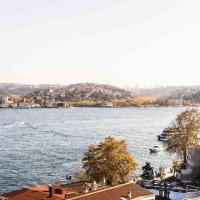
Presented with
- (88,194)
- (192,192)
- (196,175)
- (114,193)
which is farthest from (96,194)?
(196,175)

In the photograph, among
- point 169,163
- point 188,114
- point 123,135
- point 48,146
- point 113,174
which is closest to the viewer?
point 113,174

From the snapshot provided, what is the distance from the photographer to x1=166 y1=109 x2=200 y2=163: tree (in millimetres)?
63125

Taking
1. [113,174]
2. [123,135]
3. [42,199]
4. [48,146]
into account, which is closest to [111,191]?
[42,199]

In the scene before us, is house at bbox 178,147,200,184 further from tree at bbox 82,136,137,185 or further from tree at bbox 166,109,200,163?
tree at bbox 82,136,137,185

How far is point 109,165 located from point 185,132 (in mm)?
14184

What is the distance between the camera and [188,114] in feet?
211

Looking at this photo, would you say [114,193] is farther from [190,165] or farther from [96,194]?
[190,165]

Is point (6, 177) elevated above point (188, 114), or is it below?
below

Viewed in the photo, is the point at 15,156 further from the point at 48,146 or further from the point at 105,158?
Answer: the point at 105,158

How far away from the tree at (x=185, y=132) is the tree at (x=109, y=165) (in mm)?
11052

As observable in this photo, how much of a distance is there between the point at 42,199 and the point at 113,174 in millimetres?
16426

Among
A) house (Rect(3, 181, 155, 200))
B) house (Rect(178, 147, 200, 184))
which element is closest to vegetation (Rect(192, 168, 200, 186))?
house (Rect(178, 147, 200, 184))

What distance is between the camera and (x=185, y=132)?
209 ft

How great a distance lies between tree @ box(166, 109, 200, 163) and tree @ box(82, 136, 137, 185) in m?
11.1
